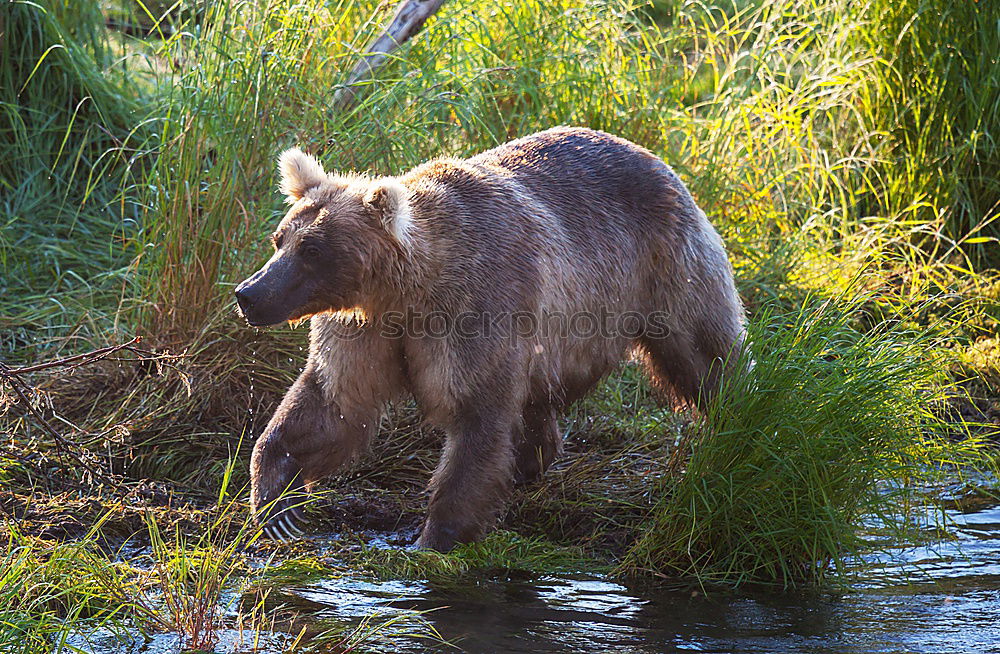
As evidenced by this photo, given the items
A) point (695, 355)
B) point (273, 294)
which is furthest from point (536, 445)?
point (273, 294)

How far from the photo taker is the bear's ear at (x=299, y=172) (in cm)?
427

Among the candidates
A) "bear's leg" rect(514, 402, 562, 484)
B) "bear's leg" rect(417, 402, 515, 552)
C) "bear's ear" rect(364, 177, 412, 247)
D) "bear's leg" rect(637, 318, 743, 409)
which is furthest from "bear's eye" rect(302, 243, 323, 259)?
"bear's leg" rect(637, 318, 743, 409)

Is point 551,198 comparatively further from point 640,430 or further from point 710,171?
point 710,171

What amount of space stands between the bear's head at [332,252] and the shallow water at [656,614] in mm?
909

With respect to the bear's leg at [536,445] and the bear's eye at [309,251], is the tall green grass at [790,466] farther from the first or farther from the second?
the bear's eye at [309,251]

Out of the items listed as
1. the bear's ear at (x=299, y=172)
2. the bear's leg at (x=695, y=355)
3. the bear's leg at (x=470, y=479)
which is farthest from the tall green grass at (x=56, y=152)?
the bear's leg at (x=695, y=355)

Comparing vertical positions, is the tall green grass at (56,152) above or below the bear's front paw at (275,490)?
above

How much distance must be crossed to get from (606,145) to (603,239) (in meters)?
0.46

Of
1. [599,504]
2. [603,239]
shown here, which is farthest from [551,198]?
[599,504]

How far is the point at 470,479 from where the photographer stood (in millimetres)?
4145

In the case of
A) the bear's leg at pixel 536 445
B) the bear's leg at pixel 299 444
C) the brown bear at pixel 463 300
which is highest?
the brown bear at pixel 463 300

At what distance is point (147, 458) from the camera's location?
4.94 m

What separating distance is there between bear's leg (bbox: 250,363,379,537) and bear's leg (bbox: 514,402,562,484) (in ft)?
2.66

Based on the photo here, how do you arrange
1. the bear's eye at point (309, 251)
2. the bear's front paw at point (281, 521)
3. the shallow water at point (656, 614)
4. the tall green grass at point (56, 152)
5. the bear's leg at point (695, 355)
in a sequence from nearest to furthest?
the shallow water at point (656, 614)
the bear's eye at point (309, 251)
the bear's front paw at point (281, 521)
the bear's leg at point (695, 355)
the tall green grass at point (56, 152)
